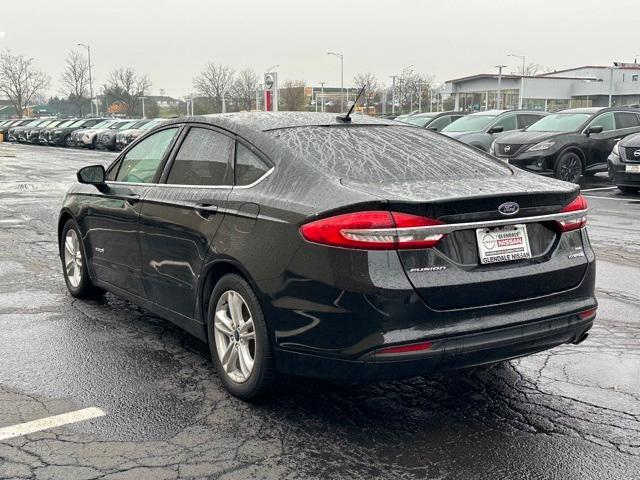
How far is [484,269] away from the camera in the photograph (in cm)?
347

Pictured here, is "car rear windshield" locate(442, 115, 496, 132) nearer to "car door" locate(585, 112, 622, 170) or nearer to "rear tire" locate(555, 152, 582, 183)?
"car door" locate(585, 112, 622, 170)

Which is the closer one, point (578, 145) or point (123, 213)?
point (123, 213)

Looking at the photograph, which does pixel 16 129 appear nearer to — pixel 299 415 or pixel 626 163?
pixel 626 163

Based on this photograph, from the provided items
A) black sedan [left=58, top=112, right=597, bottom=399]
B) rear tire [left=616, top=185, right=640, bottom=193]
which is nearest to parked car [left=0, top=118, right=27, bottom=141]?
rear tire [left=616, top=185, right=640, bottom=193]

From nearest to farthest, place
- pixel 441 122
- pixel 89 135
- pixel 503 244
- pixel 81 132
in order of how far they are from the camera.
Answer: pixel 503 244 → pixel 441 122 → pixel 89 135 → pixel 81 132

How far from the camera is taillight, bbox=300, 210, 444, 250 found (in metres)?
3.29

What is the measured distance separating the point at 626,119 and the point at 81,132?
28.4 metres

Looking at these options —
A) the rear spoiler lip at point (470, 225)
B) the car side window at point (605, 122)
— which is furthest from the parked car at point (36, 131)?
the rear spoiler lip at point (470, 225)

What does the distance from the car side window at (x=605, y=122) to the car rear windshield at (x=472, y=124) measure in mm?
3122

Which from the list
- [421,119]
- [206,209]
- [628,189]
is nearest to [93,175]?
[206,209]

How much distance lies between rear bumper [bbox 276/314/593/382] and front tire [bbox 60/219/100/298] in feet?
9.64

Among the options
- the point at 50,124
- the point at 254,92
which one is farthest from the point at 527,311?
the point at 254,92

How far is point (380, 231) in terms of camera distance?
3289 mm

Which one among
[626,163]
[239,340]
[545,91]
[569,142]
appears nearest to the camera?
[239,340]
